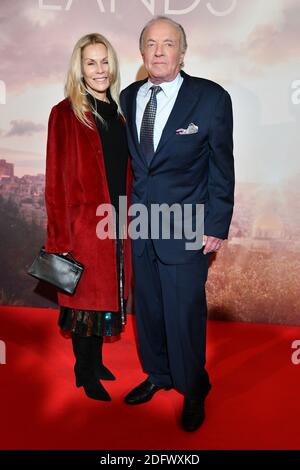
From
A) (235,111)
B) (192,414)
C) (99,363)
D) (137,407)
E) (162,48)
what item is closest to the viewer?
(162,48)

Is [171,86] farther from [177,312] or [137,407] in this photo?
[137,407]

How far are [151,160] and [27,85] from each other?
4.88 ft

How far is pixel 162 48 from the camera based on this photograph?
204 cm

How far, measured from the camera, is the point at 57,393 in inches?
94.0

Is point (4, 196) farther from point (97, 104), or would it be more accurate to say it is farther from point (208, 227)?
point (208, 227)

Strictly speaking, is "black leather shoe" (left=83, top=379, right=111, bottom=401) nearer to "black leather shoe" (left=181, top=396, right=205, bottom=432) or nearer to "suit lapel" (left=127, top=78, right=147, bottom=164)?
"black leather shoe" (left=181, top=396, right=205, bottom=432)

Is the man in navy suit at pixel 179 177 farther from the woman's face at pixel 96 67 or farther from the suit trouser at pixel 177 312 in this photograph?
the woman's face at pixel 96 67

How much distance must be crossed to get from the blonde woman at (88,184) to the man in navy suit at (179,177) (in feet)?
0.28

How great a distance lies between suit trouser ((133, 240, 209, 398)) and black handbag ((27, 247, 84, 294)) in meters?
0.28

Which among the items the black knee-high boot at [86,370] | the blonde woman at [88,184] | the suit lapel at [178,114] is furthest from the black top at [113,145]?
the black knee-high boot at [86,370]

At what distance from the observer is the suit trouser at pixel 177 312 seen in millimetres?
2160

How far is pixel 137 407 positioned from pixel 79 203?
0.97 metres

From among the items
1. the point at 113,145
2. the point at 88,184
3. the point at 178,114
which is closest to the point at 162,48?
the point at 178,114
